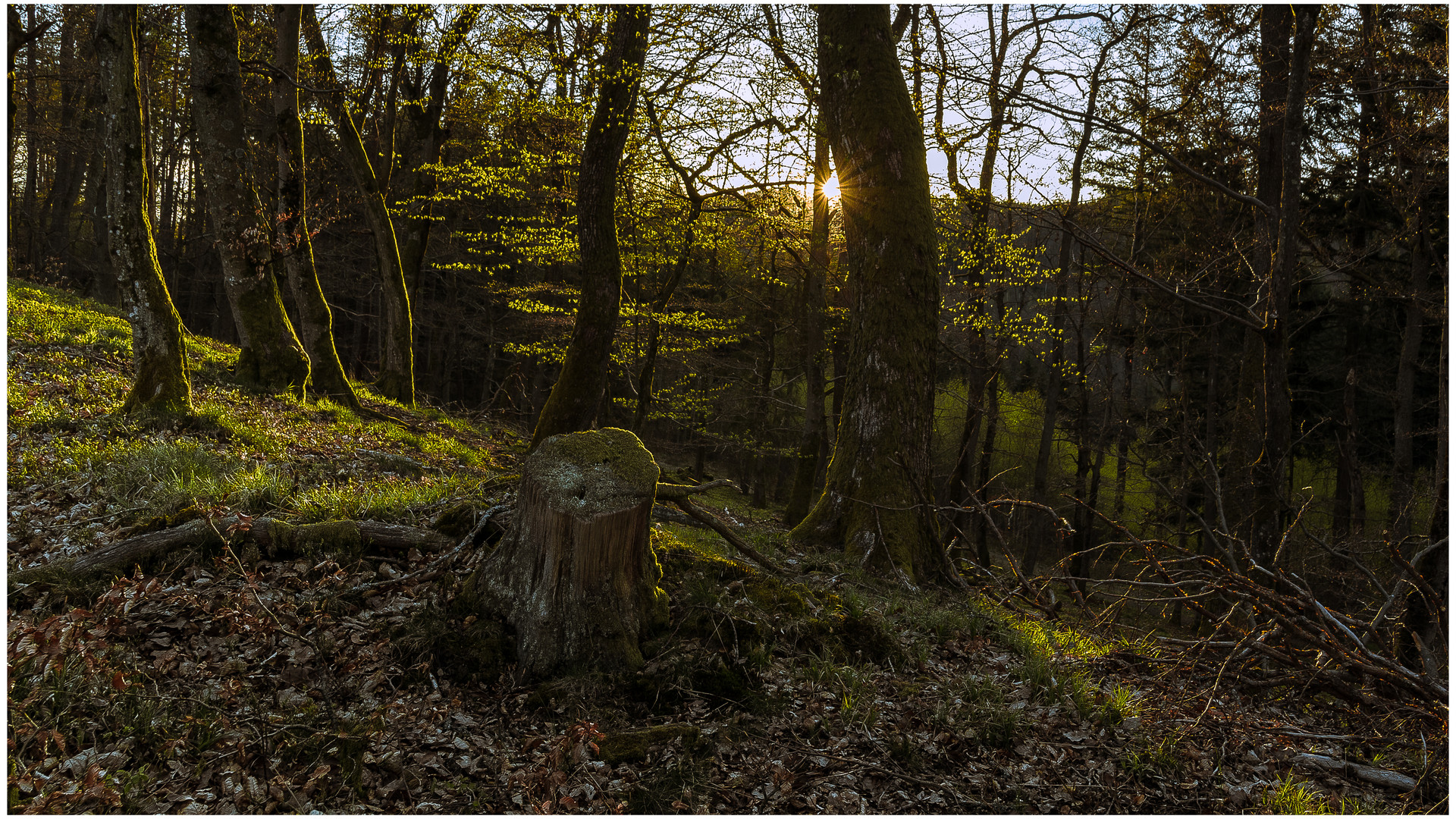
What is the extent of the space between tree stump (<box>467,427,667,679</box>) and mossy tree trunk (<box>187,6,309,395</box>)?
8.61 metres

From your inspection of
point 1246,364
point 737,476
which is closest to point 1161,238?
point 1246,364

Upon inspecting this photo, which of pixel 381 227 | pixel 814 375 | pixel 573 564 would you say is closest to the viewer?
pixel 573 564

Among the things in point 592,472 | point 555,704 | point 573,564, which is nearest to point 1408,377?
point 592,472

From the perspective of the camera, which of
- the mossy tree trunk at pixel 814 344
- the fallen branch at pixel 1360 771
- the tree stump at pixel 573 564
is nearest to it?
the fallen branch at pixel 1360 771

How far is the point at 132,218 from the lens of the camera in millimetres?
7758

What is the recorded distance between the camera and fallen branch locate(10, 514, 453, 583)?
448 cm

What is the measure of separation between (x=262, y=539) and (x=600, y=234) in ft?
19.4

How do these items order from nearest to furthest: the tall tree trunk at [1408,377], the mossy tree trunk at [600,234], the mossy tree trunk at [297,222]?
the mossy tree trunk at [600,234] < the mossy tree trunk at [297,222] < the tall tree trunk at [1408,377]

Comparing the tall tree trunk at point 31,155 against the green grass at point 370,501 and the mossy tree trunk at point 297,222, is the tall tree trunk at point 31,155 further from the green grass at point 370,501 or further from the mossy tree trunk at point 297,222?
the green grass at point 370,501

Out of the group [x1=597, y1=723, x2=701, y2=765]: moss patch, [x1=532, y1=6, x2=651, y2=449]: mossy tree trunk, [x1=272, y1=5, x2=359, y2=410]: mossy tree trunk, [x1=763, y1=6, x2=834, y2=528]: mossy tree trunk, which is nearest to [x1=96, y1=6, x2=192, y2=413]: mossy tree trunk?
[x1=272, y1=5, x2=359, y2=410]: mossy tree trunk

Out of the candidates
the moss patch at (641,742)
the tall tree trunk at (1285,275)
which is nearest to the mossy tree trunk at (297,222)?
the moss patch at (641,742)

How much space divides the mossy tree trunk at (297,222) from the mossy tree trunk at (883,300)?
28.4ft

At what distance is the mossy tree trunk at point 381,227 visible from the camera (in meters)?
15.3

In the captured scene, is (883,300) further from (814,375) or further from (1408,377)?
(1408,377)
